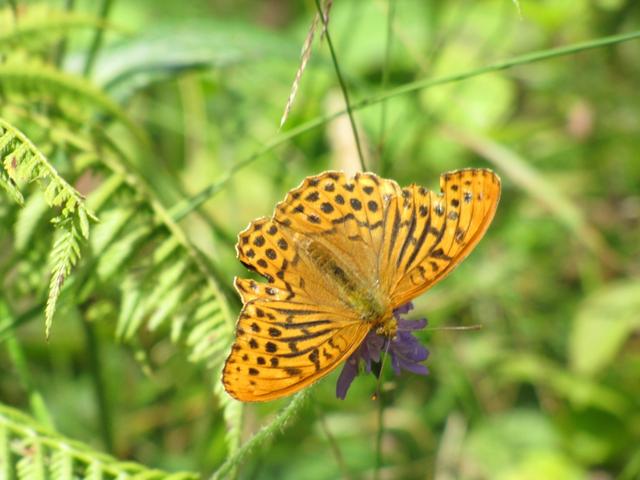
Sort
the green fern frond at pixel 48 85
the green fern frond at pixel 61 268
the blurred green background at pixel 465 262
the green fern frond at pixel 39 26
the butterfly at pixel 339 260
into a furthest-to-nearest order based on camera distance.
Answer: the blurred green background at pixel 465 262 → the green fern frond at pixel 39 26 → the green fern frond at pixel 48 85 → the butterfly at pixel 339 260 → the green fern frond at pixel 61 268

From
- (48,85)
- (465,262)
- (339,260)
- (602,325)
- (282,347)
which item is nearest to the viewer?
(282,347)

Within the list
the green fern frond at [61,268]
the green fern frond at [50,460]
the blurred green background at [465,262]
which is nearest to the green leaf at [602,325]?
the blurred green background at [465,262]

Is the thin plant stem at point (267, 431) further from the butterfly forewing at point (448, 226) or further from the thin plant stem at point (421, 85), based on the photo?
the thin plant stem at point (421, 85)

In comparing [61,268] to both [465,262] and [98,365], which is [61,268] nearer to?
[98,365]

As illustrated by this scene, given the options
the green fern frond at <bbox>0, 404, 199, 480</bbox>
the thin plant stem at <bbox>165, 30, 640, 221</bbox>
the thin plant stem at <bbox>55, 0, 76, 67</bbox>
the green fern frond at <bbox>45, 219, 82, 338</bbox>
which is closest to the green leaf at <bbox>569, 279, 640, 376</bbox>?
the thin plant stem at <bbox>165, 30, 640, 221</bbox>

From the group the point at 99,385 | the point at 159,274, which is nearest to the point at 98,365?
the point at 99,385


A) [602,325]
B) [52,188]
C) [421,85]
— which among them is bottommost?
[602,325]
